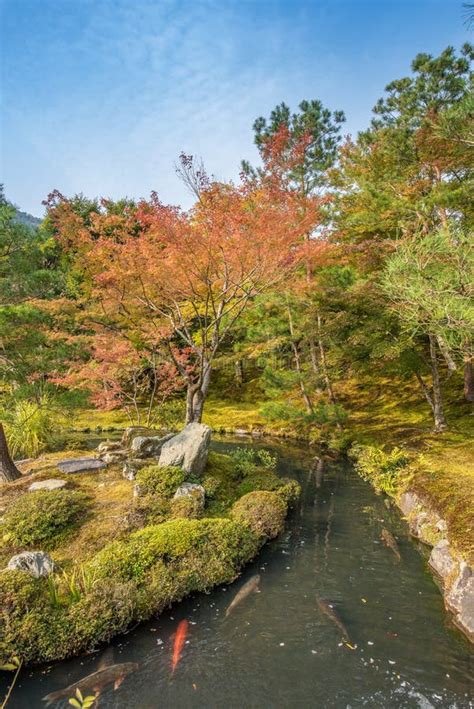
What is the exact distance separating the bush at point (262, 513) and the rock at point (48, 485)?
12.4 feet

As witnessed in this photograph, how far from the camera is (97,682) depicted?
4.22m

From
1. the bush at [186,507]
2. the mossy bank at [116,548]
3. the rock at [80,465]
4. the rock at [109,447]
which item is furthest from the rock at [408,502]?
the rock at [109,447]

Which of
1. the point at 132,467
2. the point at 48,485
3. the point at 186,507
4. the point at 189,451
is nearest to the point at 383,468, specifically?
the point at 189,451

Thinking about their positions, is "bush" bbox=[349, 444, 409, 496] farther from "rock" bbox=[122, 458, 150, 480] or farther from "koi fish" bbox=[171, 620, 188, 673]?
"koi fish" bbox=[171, 620, 188, 673]

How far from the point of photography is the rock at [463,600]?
→ 500cm

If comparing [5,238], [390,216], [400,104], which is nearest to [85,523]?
[5,238]

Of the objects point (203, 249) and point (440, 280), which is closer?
point (440, 280)

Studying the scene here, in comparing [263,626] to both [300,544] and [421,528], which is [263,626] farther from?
[421,528]

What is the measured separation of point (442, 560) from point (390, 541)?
4.36 feet

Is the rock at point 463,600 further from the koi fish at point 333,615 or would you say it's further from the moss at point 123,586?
the moss at point 123,586

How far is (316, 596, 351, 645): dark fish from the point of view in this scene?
5.03 metres

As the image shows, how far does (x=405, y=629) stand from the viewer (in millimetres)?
5137

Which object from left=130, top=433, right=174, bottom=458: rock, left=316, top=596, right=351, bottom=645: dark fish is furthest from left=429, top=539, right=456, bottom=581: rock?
left=130, top=433, right=174, bottom=458: rock

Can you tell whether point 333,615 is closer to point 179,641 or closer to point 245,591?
point 245,591
